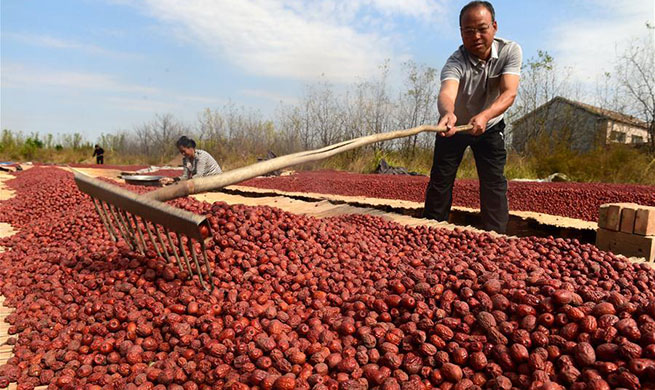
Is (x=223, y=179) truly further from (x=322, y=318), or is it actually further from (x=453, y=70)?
(x=453, y=70)

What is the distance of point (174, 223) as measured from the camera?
5.45ft

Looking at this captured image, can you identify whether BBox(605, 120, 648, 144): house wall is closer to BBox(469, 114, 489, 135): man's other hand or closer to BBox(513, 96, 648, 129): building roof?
BBox(513, 96, 648, 129): building roof

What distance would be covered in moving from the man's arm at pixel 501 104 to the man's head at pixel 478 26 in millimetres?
310

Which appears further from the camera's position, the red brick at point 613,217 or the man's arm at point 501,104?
the red brick at point 613,217

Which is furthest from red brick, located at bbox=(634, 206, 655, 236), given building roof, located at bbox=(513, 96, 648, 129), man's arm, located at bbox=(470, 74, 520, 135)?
building roof, located at bbox=(513, 96, 648, 129)

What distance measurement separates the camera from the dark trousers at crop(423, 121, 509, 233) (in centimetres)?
356

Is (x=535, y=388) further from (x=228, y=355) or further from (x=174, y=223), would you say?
(x=174, y=223)

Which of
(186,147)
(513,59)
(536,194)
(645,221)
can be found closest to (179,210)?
(513,59)

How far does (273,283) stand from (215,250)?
15.8 inches

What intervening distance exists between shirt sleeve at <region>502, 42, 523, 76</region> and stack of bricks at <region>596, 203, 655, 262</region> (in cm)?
132

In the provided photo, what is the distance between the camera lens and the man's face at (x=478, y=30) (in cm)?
324

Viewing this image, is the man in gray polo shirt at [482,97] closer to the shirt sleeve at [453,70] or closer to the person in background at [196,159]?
the shirt sleeve at [453,70]

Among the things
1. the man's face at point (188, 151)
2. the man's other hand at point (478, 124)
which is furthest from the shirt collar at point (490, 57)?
the man's face at point (188, 151)

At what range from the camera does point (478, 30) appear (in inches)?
130
